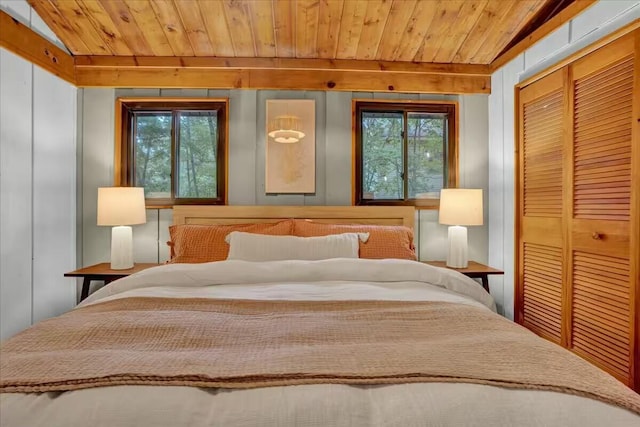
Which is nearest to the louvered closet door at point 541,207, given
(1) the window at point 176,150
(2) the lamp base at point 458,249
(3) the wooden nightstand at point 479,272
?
(3) the wooden nightstand at point 479,272

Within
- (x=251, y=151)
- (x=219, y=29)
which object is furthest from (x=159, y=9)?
(x=251, y=151)

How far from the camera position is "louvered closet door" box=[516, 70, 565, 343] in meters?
2.23

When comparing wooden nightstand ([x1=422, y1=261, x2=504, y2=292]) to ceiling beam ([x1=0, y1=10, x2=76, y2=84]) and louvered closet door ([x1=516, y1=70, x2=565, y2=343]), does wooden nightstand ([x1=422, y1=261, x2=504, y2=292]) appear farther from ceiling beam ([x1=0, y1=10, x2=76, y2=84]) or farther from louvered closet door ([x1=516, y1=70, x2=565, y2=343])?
ceiling beam ([x1=0, y1=10, x2=76, y2=84])

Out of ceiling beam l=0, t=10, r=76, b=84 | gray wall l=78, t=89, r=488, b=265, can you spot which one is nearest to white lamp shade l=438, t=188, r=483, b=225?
gray wall l=78, t=89, r=488, b=265

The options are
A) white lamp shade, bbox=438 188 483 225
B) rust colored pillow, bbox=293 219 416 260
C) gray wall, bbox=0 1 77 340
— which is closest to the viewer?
gray wall, bbox=0 1 77 340

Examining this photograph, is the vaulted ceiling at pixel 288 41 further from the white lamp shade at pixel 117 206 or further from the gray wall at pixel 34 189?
the white lamp shade at pixel 117 206

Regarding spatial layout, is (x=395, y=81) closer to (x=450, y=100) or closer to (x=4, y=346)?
(x=450, y=100)

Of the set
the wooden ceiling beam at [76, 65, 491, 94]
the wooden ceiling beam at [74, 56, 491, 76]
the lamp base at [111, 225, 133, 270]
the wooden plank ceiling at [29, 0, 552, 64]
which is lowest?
the lamp base at [111, 225, 133, 270]

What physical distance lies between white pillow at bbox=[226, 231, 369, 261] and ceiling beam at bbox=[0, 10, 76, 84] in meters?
1.84

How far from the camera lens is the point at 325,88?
2.83 metres

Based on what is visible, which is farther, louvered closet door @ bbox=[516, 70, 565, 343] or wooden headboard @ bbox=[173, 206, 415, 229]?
wooden headboard @ bbox=[173, 206, 415, 229]

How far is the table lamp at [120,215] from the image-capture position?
2.44 m

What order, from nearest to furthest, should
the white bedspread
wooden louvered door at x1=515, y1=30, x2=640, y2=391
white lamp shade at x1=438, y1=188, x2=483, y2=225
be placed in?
the white bedspread, wooden louvered door at x1=515, y1=30, x2=640, y2=391, white lamp shade at x1=438, y1=188, x2=483, y2=225

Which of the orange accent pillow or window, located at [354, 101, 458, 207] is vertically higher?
window, located at [354, 101, 458, 207]
